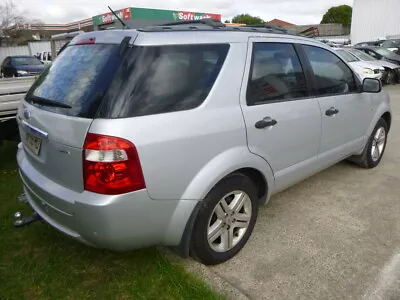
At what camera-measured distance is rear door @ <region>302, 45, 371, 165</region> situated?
3336 millimetres

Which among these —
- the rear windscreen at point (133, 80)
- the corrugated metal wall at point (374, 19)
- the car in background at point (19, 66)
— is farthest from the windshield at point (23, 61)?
the corrugated metal wall at point (374, 19)

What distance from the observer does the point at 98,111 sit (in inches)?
79.5

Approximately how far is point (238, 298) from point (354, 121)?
2.44 m

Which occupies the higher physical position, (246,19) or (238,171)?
(246,19)

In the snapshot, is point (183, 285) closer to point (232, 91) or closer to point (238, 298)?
point (238, 298)

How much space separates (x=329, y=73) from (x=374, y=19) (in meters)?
29.8

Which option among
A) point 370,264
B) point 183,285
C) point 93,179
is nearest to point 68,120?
point 93,179

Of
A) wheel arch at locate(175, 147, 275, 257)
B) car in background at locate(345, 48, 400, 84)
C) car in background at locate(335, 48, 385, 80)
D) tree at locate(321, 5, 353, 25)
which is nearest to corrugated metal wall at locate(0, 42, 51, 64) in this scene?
car in background at locate(345, 48, 400, 84)

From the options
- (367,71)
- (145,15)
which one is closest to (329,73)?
(367,71)

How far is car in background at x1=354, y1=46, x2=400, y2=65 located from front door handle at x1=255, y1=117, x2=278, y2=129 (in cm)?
1458

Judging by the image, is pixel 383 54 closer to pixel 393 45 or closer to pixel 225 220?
pixel 393 45

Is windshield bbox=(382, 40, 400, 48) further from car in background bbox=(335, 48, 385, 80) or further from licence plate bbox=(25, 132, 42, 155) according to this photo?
licence plate bbox=(25, 132, 42, 155)

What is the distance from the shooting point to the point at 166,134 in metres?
2.09

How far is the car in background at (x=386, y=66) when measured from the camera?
13.6 metres
